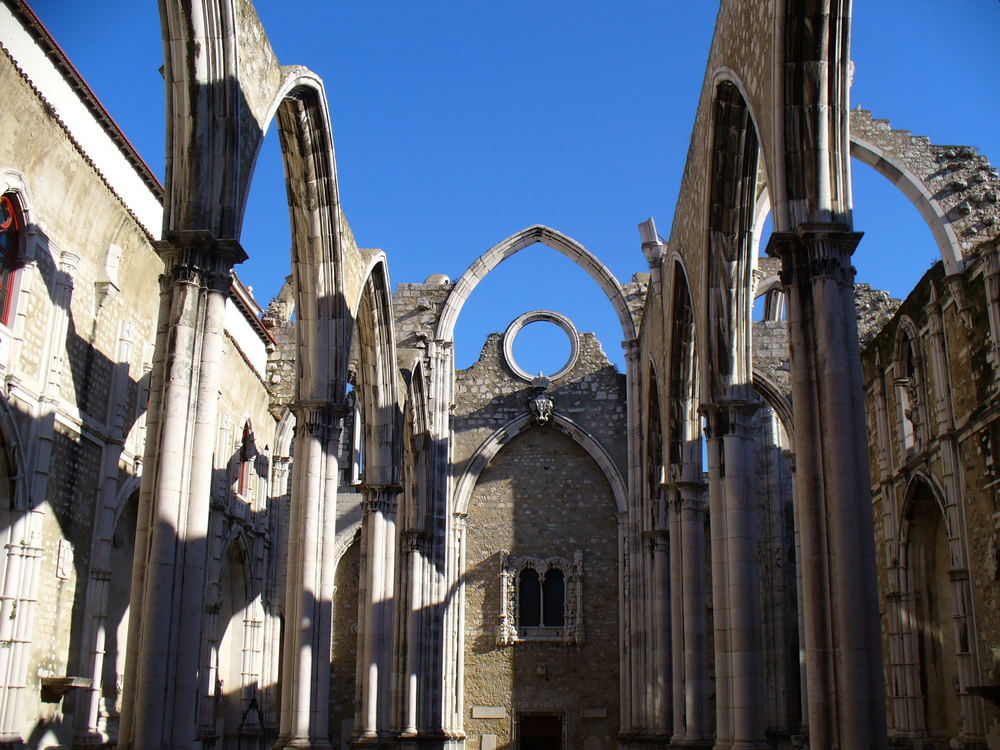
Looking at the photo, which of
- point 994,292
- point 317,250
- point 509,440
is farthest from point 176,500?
point 509,440

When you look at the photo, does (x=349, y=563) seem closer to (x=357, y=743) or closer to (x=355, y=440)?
(x=355, y=440)

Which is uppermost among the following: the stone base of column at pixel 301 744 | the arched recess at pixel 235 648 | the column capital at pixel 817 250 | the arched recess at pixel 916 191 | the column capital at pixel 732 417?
the arched recess at pixel 916 191

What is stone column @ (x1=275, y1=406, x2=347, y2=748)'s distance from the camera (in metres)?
12.5

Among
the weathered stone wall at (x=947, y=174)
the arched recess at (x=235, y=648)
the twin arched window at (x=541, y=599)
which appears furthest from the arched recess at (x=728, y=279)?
the twin arched window at (x=541, y=599)

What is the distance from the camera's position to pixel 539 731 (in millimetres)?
22609

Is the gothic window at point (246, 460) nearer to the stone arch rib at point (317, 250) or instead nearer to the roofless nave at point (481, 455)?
the roofless nave at point (481, 455)

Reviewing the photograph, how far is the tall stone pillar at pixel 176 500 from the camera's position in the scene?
8.23 m

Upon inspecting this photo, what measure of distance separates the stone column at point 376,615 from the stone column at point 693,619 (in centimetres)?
447

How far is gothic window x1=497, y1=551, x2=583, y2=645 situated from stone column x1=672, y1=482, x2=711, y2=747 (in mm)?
6844

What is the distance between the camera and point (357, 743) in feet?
54.5

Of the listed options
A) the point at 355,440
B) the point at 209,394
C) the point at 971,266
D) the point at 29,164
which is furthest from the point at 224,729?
the point at 971,266

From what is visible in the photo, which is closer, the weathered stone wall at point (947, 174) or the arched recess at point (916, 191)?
the arched recess at point (916, 191)

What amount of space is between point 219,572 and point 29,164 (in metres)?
8.65

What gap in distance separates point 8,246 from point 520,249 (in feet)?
43.7
